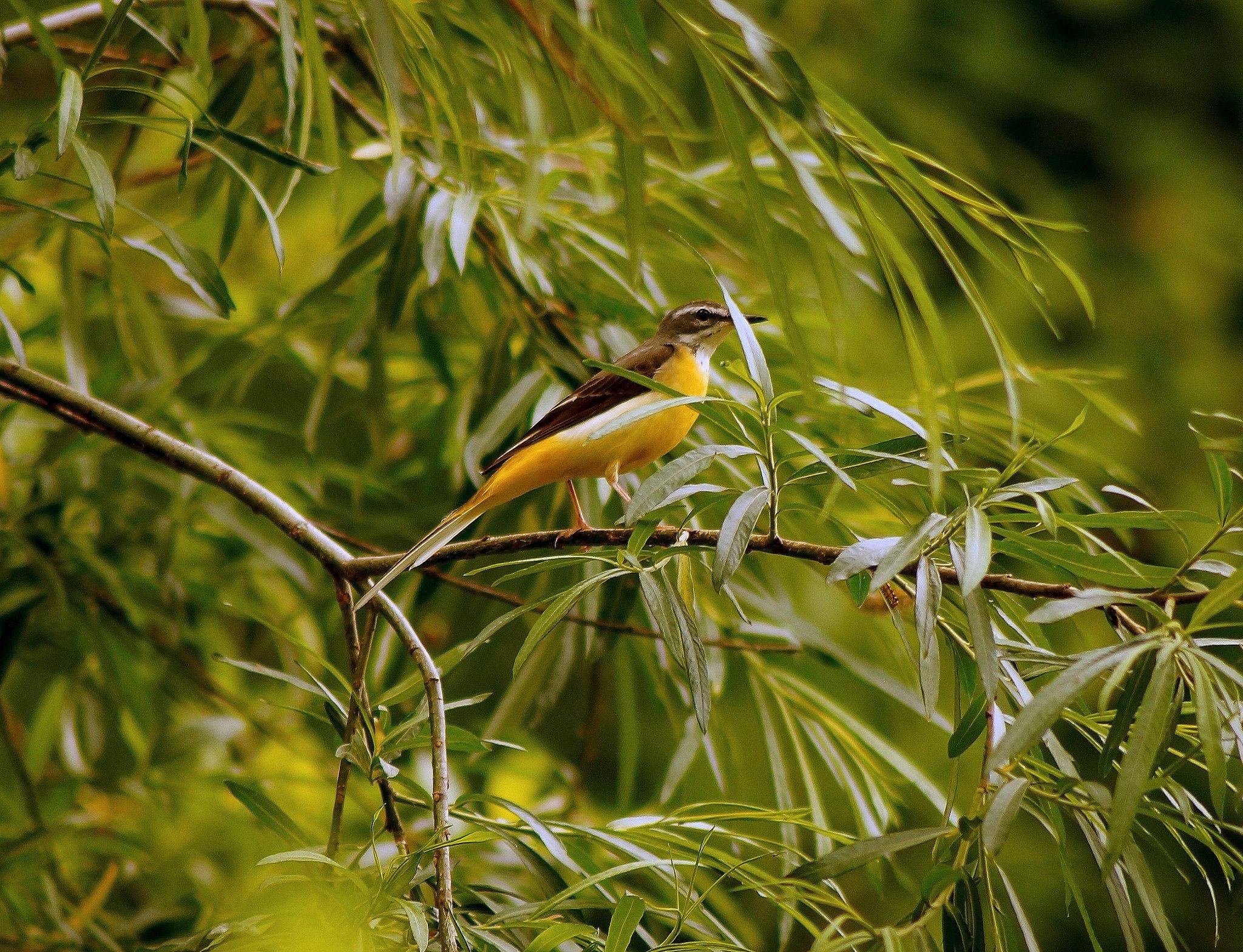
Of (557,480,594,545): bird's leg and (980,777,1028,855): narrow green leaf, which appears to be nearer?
(980,777,1028,855): narrow green leaf

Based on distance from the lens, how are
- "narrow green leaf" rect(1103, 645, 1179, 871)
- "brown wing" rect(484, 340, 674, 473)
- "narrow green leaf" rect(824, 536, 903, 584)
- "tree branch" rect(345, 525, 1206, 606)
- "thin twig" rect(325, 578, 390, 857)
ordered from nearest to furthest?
"narrow green leaf" rect(1103, 645, 1179, 871)
"narrow green leaf" rect(824, 536, 903, 584)
"tree branch" rect(345, 525, 1206, 606)
"thin twig" rect(325, 578, 390, 857)
"brown wing" rect(484, 340, 674, 473)

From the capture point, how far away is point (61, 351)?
8.66 ft

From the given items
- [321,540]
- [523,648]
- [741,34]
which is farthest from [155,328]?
[741,34]

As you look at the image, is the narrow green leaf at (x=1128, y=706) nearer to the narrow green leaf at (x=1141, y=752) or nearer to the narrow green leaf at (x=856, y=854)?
the narrow green leaf at (x=1141, y=752)

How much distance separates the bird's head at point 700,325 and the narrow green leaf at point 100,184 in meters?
1.22

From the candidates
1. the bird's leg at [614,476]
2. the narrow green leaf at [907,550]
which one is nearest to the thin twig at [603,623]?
the bird's leg at [614,476]

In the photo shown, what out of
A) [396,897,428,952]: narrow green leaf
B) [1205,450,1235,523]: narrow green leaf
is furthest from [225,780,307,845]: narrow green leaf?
[1205,450,1235,523]: narrow green leaf

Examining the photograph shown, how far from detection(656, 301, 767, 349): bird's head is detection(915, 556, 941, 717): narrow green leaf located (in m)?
1.31

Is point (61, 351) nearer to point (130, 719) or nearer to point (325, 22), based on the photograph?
point (130, 719)

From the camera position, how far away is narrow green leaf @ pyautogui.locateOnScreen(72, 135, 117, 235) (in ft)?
4.20

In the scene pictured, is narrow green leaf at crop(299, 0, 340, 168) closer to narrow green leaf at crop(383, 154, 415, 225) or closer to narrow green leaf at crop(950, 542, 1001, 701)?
narrow green leaf at crop(383, 154, 415, 225)

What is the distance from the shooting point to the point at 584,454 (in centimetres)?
180

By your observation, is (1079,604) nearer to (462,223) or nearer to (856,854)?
(856,854)

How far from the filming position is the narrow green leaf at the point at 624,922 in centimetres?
102
